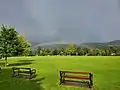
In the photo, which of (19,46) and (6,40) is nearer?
(6,40)

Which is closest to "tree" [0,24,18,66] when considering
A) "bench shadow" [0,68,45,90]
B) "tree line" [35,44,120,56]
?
"bench shadow" [0,68,45,90]

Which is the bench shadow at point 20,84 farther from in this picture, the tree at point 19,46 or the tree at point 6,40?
the tree at point 19,46

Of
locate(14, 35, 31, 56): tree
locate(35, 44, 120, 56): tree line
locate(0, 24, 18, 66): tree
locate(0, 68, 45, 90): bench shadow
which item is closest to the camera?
locate(0, 68, 45, 90): bench shadow

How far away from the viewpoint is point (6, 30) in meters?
30.2

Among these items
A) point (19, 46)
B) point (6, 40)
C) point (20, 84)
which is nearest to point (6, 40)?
point (6, 40)

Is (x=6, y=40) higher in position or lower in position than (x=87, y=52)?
higher

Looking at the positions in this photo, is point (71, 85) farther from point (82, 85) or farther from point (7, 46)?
point (7, 46)

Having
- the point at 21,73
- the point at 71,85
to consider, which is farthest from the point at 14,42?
the point at 71,85

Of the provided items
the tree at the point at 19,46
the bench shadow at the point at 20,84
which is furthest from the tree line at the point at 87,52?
the bench shadow at the point at 20,84

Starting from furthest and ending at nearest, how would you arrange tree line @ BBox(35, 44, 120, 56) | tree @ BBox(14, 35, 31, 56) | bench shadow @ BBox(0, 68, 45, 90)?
tree line @ BBox(35, 44, 120, 56) → tree @ BBox(14, 35, 31, 56) → bench shadow @ BBox(0, 68, 45, 90)

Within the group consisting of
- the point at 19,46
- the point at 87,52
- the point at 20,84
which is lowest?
the point at 20,84

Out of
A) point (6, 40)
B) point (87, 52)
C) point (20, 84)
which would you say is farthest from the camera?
point (87, 52)

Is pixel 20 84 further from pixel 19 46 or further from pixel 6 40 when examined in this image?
pixel 19 46

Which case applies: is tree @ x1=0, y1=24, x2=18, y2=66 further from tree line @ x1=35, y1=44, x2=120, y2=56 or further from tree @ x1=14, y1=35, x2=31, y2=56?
tree line @ x1=35, y1=44, x2=120, y2=56
